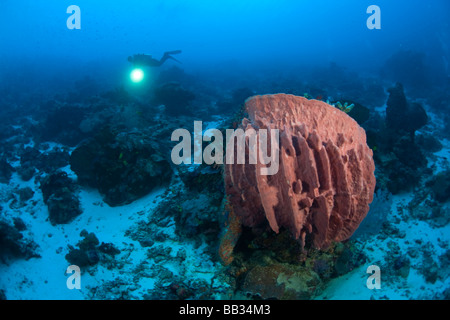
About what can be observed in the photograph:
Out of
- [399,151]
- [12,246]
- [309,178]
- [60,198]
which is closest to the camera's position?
[309,178]

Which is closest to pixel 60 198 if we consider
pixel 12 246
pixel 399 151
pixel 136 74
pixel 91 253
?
pixel 12 246

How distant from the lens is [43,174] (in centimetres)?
798

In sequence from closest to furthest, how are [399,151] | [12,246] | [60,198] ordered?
[12,246]
[60,198]
[399,151]

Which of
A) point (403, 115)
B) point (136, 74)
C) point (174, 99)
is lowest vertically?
point (403, 115)

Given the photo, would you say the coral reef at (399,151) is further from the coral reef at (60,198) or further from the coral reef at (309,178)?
the coral reef at (60,198)

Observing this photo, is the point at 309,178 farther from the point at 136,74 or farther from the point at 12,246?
the point at 136,74

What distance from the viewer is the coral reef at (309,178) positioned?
10.6 ft

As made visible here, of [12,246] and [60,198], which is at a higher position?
[60,198]

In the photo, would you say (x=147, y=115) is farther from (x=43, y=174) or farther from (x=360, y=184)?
(x=360, y=184)

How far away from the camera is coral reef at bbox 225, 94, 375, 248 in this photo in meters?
3.22

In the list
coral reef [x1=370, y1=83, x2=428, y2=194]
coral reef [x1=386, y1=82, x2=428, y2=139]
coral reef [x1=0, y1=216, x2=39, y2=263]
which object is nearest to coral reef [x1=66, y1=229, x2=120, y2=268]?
coral reef [x1=0, y1=216, x2=39, y2=263]

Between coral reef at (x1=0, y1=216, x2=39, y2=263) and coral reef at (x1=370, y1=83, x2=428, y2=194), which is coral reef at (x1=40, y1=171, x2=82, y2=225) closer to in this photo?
coral reef at (x1=0, y1=216, x2=39, y2=263)

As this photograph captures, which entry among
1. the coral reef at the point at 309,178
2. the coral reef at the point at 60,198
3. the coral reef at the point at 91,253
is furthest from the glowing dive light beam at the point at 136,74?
the coral reef at the point at 309,178

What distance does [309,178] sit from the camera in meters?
3.19
